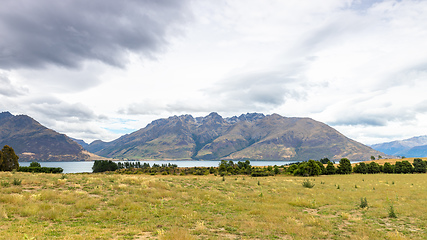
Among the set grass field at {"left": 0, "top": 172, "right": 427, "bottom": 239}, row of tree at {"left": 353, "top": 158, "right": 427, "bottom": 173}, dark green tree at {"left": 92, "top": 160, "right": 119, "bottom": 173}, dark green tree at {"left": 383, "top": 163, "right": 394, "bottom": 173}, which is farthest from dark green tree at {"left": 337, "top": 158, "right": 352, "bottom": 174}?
dark green tree at {"left": 92, "top": 160, "right": 119, "bottom": 173}

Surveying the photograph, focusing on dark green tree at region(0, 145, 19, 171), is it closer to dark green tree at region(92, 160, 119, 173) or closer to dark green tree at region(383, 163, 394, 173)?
dark green tree at region(92, 160, 119, 173)

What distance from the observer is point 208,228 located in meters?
13.9

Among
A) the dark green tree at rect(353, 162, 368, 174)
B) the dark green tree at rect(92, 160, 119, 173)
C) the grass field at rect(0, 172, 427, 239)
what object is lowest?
the dark green tree at rect(92, 160, 119, 173)

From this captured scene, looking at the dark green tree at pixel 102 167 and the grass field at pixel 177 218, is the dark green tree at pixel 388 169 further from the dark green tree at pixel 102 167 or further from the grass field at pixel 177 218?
the dark green tree at pixel 102 167

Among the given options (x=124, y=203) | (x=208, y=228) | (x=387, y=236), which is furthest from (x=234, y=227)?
(x=124, y=203)

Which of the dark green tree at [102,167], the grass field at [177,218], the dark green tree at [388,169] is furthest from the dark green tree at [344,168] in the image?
the dark green tree at [102,167]

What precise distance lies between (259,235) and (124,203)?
12.0 m

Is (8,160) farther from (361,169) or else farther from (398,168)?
(398,168)

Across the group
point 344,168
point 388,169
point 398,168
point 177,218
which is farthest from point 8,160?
point 398,168

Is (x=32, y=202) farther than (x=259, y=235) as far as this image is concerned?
Yes

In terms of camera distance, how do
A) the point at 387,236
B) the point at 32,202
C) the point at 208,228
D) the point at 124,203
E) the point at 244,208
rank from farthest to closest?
1. the point at 244,208
2. the point at 124,203
3. the point at 32,202
4. the point at 208,228
5. the point at 387,236

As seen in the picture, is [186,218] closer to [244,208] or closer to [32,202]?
[244,208]

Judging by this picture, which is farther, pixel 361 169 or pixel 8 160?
pixel 361 169

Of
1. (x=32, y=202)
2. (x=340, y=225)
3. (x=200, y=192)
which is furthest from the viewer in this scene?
(x=200, y=192)
